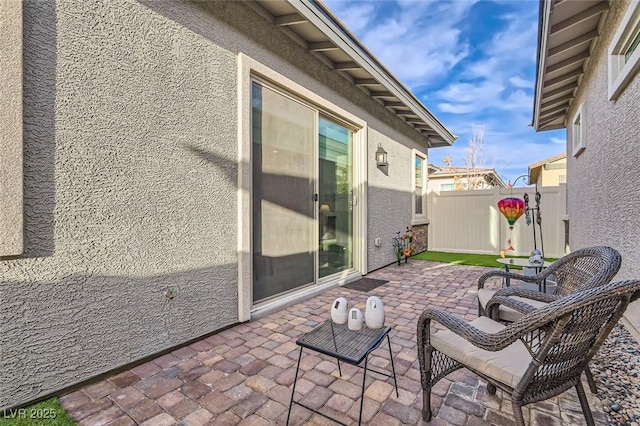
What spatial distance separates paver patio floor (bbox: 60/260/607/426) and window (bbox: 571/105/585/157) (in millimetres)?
5362

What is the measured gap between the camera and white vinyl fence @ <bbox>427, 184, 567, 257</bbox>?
29.2ft

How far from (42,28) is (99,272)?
191 cm

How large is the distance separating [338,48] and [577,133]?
5.90 metres

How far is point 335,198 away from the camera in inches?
224

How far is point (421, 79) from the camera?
16828 millimetres

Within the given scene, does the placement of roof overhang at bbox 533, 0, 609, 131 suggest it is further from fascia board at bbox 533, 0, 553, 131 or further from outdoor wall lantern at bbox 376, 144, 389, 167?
outdoor wall lantern at bbox 376, 144, 389, 167

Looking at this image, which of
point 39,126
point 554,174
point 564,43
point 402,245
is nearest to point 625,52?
point 564,43

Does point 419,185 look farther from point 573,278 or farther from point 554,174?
point 554,174

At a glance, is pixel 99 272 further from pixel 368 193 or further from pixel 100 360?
pixel 368 193

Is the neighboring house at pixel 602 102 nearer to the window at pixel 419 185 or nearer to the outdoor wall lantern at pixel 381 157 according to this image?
the outdoor wall lantern at pixel 381 157

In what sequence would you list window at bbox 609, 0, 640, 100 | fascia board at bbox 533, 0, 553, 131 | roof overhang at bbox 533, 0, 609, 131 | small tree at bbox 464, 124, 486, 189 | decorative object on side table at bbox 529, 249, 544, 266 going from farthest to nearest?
small tree at bbox 464, 124, 486, 189 < decorative object on side table at bbox 529, 249, 544, 266 < roof overhang at bbox 533, 0, 609, 131 < fascia board at bbox 533, 0, 553, 131 < window at bbox 609, 0, 640, 100

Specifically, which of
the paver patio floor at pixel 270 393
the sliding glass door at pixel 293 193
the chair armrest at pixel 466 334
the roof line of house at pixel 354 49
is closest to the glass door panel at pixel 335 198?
the sliding glass door at pixel 293 193

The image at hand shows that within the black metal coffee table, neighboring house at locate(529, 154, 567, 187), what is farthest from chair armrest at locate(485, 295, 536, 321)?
neighboring house at locate(529, 154, 567, 187)

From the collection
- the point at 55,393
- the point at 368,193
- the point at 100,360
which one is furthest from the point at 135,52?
the point at 368,193
